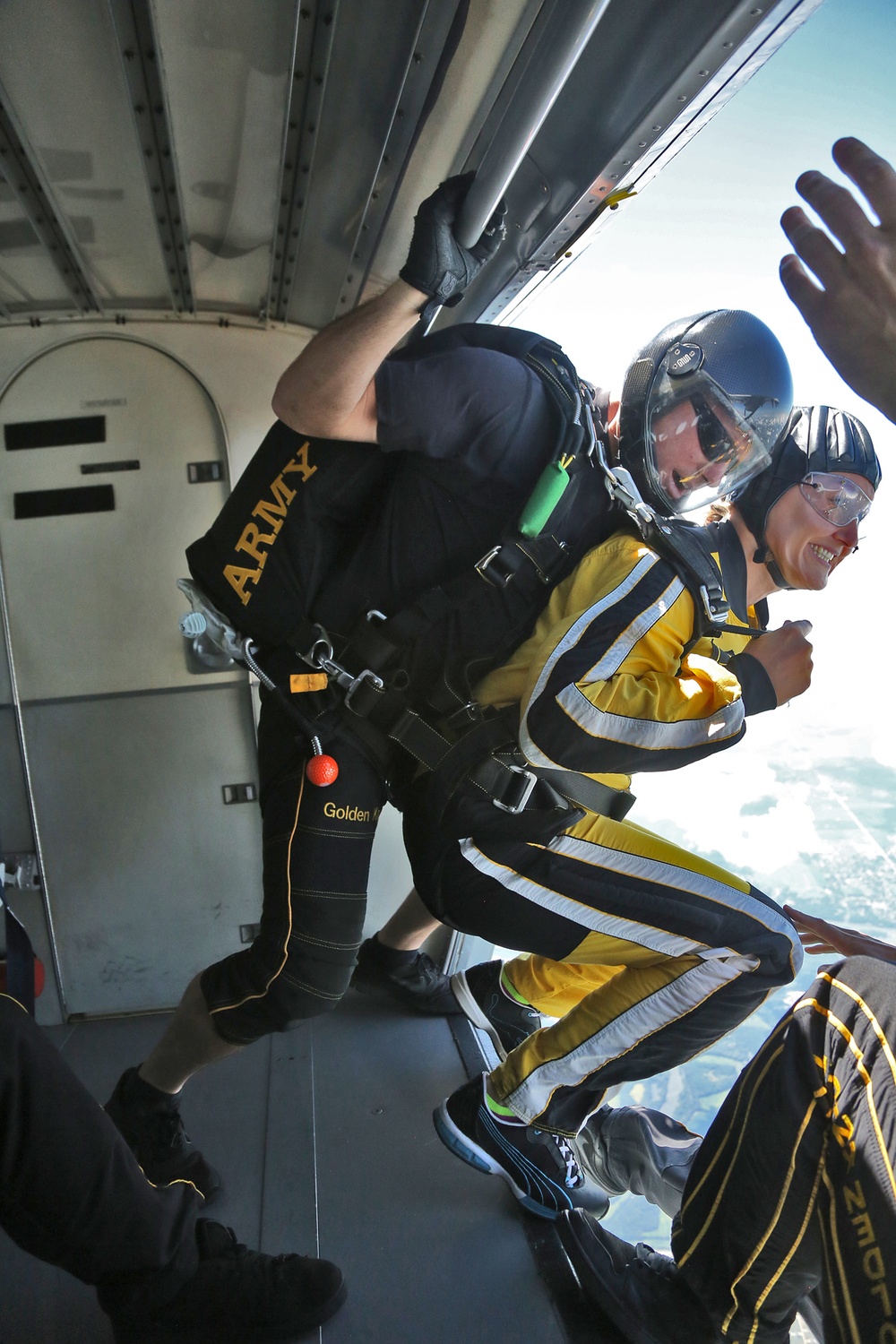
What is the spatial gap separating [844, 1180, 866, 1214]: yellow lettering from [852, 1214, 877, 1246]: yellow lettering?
1cm

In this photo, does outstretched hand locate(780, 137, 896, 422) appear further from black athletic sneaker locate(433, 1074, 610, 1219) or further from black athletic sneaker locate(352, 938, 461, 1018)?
black athletic sneaker locate(352, 938, 461, 1018)

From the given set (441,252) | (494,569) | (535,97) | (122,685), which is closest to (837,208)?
(535,97)

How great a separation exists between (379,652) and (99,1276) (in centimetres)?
132

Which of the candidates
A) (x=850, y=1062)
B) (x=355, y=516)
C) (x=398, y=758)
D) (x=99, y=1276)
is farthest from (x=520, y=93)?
(x=99, y=1276)

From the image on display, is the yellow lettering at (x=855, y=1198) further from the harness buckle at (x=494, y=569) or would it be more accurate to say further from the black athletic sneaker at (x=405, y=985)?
the black athletic sneaker at (x=405, y=985)

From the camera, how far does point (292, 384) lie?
174 cm

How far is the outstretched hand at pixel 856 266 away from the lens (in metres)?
0.75

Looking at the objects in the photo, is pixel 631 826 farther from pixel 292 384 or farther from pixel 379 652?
pixel 292 384

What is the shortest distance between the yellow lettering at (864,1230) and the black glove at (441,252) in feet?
5.50

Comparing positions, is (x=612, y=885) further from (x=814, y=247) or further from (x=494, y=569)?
(x=814, y=247)

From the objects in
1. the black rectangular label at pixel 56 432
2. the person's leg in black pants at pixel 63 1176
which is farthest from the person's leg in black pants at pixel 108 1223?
the black rectangular label at pixel 56 432

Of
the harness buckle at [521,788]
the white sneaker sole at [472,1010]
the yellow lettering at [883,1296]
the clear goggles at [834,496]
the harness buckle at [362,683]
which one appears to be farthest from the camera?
the white sneaker sole at [472,1010]

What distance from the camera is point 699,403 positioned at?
1.96 m

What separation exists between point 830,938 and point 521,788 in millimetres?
893
